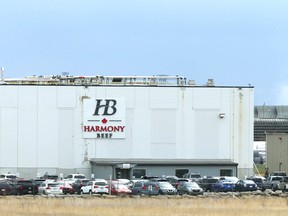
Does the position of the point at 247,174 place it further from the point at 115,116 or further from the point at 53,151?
the point at 53,151

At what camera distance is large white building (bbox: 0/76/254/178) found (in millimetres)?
94062

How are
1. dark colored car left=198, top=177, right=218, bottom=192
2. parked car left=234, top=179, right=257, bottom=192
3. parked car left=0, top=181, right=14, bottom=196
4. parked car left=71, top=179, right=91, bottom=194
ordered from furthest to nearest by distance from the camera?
1. dark colored car left=198, top=177, right=218, bottom=192
2. parked car left=234, top=179, right=257, bottom=192
3. parked car left=71, top=179, right=91, bottom=194
4. parked car left=0, top=181, right=14, bottom=196

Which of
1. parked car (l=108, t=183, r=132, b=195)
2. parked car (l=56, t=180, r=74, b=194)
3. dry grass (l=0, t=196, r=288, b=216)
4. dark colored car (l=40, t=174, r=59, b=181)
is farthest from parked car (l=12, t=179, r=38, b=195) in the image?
dark colored car (l=40, t=174, r=59, b=181)

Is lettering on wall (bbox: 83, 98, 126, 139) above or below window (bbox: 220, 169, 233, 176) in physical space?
above

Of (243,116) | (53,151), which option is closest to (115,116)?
(53,151)

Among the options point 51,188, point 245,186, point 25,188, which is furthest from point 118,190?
point 245,186

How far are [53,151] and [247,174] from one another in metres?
23.3

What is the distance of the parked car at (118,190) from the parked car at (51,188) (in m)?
4.34

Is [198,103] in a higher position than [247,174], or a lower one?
higher

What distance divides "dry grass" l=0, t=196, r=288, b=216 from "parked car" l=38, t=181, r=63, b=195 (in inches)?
427

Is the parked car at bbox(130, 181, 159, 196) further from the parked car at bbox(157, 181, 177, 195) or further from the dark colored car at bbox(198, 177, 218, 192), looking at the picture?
the dark colored car at bbox(198, 177, 218, 192)

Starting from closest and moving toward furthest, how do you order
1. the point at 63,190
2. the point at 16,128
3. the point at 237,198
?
the point at 237,198 → the point at 63,190 → the point at 16,128

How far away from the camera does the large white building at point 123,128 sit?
309 feet

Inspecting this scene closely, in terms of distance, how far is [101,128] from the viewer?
3770 inches
